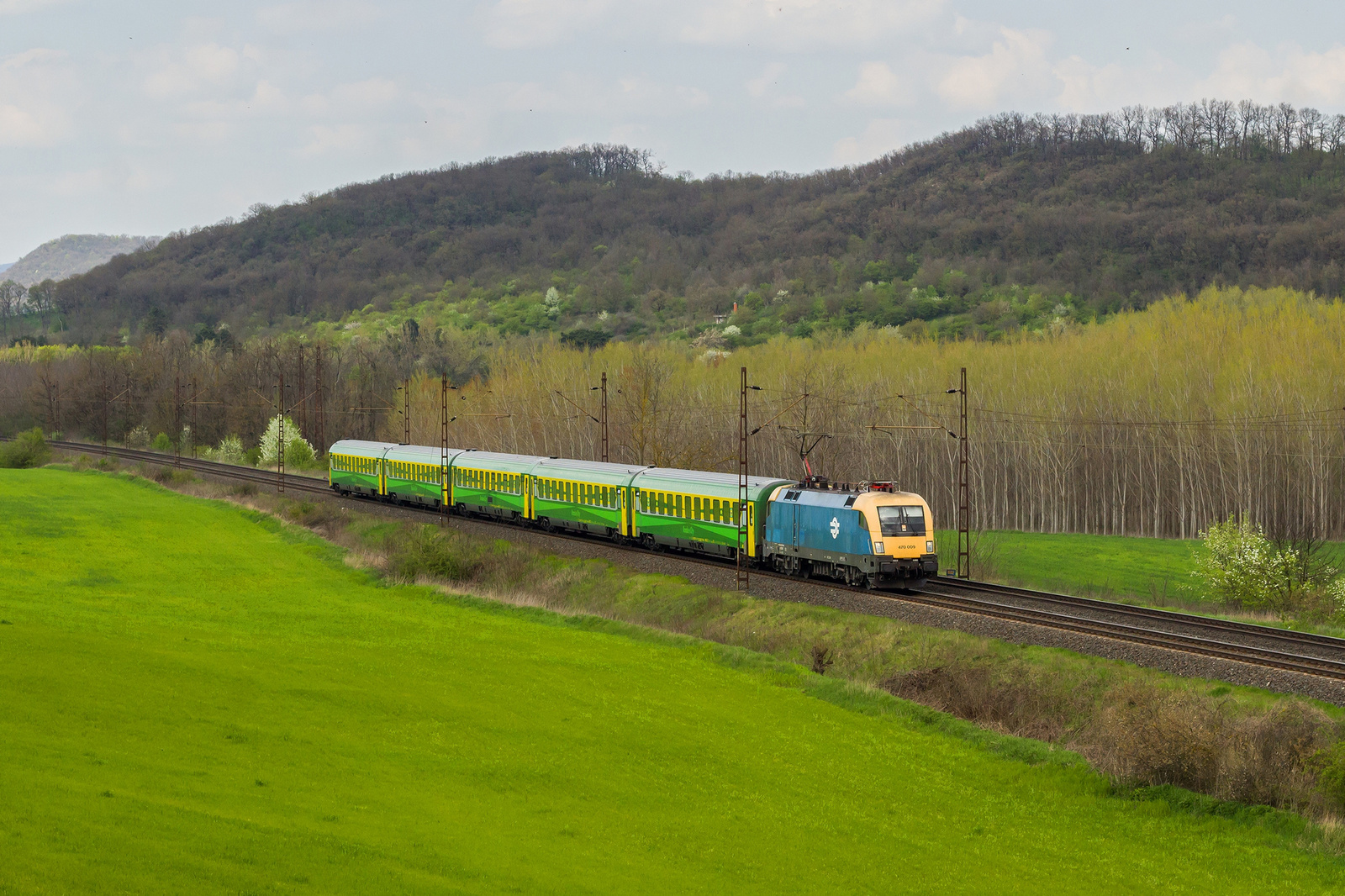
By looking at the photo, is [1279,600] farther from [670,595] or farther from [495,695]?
[495,695]

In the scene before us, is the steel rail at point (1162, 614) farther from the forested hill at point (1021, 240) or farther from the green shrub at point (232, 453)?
the forested hill at point (1021, 240)

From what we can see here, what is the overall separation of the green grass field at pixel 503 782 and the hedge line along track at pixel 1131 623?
22.3ft

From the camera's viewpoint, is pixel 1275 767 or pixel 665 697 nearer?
pixel 1275 767

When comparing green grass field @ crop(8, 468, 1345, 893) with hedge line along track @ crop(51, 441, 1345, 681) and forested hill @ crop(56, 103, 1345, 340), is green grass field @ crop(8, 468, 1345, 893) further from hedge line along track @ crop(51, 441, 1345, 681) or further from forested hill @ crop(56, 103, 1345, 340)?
forested hill @ crop(56, 103, 1345, 340)

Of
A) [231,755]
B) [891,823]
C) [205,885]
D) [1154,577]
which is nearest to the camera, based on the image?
[205,885]

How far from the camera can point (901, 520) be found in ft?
122

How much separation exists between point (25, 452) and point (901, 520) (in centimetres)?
7908

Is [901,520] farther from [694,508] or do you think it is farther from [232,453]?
[232,453]

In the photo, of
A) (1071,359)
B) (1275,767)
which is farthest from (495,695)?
(1071,359)

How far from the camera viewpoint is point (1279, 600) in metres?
38.2

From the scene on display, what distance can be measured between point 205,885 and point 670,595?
94.2 ft

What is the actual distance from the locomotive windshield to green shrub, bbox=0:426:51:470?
76949 mm

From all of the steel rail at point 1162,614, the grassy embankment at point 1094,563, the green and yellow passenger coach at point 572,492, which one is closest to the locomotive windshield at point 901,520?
the steel rail at point 1162,614

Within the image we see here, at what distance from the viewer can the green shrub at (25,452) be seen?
89.9m
